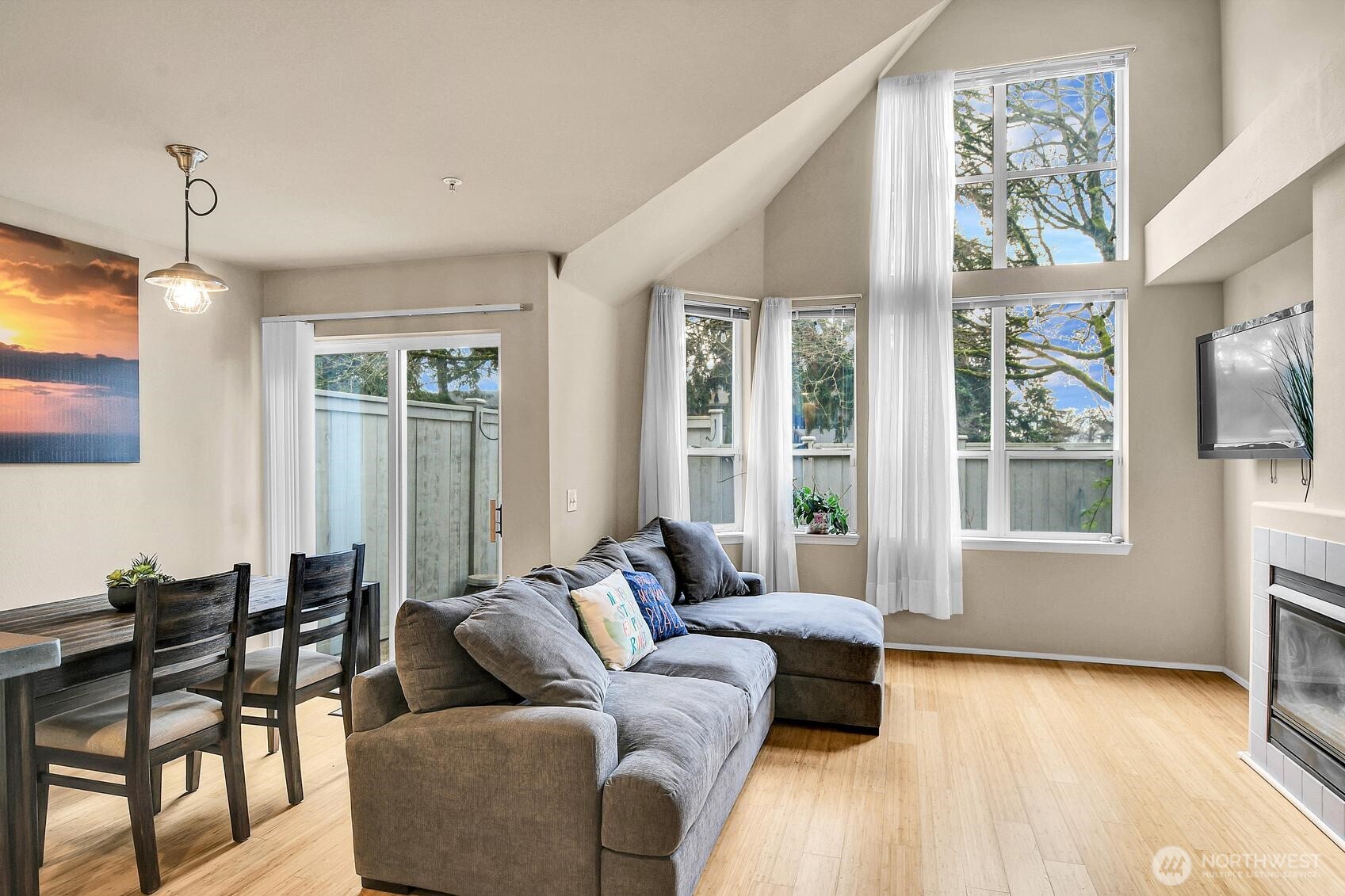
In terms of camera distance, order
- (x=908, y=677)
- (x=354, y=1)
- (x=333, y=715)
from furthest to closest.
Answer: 1. (x=908, y=677)
2. (x=333, y=715)
3. (x=354, y=1)

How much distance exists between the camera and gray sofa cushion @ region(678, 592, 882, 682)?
11.9 feet

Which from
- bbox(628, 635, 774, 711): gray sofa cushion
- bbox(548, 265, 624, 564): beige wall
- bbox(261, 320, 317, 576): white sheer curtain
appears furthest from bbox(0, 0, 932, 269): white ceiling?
bbox(628, 635, 774, 711): gray sofa cushion

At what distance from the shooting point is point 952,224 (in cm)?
510

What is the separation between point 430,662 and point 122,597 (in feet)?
4.43

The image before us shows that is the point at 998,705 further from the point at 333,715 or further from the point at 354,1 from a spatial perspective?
the point at 354,1

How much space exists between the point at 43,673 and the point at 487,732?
1.27 metres

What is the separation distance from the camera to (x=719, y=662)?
321 centimetres

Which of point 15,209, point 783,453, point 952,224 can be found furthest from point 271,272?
point 952,224

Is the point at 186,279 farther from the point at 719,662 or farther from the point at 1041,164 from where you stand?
the point at 1041,164

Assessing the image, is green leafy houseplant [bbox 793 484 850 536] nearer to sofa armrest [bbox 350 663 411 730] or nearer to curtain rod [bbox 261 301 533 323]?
curtain rod [bbox 261 301 533 323]

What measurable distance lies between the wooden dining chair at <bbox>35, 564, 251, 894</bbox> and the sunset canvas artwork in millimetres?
1317

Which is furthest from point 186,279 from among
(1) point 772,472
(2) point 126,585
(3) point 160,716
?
(1) point 772,472

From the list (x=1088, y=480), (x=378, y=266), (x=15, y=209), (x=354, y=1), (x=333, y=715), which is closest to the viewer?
(x=354, y=1)

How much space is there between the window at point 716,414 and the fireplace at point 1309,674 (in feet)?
9.89
